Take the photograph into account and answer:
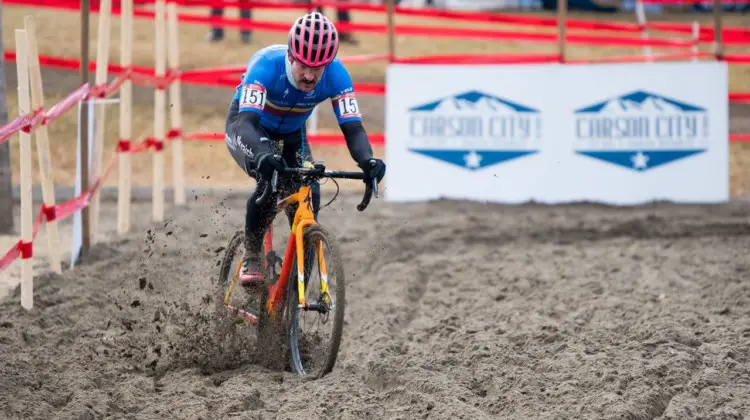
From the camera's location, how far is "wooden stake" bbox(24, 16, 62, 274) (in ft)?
23.8

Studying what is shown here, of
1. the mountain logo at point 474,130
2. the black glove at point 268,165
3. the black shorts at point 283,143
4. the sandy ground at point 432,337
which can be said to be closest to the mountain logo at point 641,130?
the mountain logo at point 474,130

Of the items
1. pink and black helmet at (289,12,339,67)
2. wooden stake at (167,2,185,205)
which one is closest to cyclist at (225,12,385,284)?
pink and black helmet at (289,12,339,67)

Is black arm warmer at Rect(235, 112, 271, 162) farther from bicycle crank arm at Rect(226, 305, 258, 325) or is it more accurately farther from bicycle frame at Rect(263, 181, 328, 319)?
bicycle crank arm at Rect(226, 305, 258, 325)

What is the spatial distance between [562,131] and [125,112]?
529 cm

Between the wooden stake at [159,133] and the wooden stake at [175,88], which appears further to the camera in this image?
the wooden stake at [175,88]

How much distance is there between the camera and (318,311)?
5.63 metres

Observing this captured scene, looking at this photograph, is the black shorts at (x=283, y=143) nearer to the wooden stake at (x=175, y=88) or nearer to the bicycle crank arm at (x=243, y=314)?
Answer: the bicycle crank arm at (x=243, y=314)

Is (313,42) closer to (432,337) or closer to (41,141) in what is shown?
(432,337)

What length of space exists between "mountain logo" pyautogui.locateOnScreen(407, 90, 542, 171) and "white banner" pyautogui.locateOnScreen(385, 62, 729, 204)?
12 millimetres

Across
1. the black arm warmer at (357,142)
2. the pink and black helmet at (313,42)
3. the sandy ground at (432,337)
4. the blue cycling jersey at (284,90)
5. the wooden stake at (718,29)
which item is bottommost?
the sandy ground at (432,337)

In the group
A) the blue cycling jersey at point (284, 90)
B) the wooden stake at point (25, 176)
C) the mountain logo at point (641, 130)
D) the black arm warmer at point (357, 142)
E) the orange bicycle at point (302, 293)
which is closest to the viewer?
the orange bicycle at point (302, 293)

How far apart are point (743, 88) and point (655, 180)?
25.1ft

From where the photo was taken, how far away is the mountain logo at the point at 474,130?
12.3 metres

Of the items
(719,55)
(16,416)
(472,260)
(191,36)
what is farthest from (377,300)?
(191,36)
